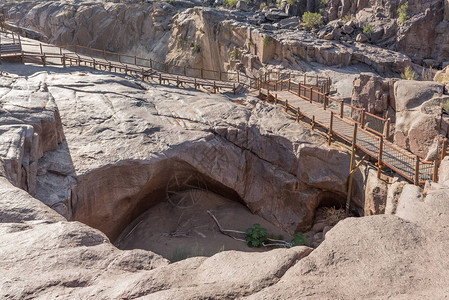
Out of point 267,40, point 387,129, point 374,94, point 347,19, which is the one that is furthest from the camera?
point 347,19

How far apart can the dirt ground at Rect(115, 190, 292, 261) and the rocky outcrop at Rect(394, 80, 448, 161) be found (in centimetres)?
548

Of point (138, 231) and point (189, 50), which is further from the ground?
point (189, 50)

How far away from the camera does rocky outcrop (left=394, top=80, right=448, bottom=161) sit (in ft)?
37.1

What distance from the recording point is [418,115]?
11.8 meters

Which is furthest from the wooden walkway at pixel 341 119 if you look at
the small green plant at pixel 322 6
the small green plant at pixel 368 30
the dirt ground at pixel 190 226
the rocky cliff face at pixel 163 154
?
the small green plant at pixel 322 6

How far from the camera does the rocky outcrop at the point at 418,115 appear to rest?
37.1ft

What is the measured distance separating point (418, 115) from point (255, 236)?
266 inches

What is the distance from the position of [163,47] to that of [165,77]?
66.9 ft

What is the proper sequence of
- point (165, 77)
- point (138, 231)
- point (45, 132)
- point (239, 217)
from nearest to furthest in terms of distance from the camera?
point (45, 132) < point (138, 231) < point (239, 217) < point (165, 77)

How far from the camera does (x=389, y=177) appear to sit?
12.0m

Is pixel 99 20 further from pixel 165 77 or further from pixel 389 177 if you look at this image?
pixel 389 177

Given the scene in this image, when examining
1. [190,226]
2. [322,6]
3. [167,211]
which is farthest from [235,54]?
[190,226]

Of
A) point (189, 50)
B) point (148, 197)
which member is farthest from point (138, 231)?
point (189, 50)

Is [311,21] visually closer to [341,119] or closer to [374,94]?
[374,94]
